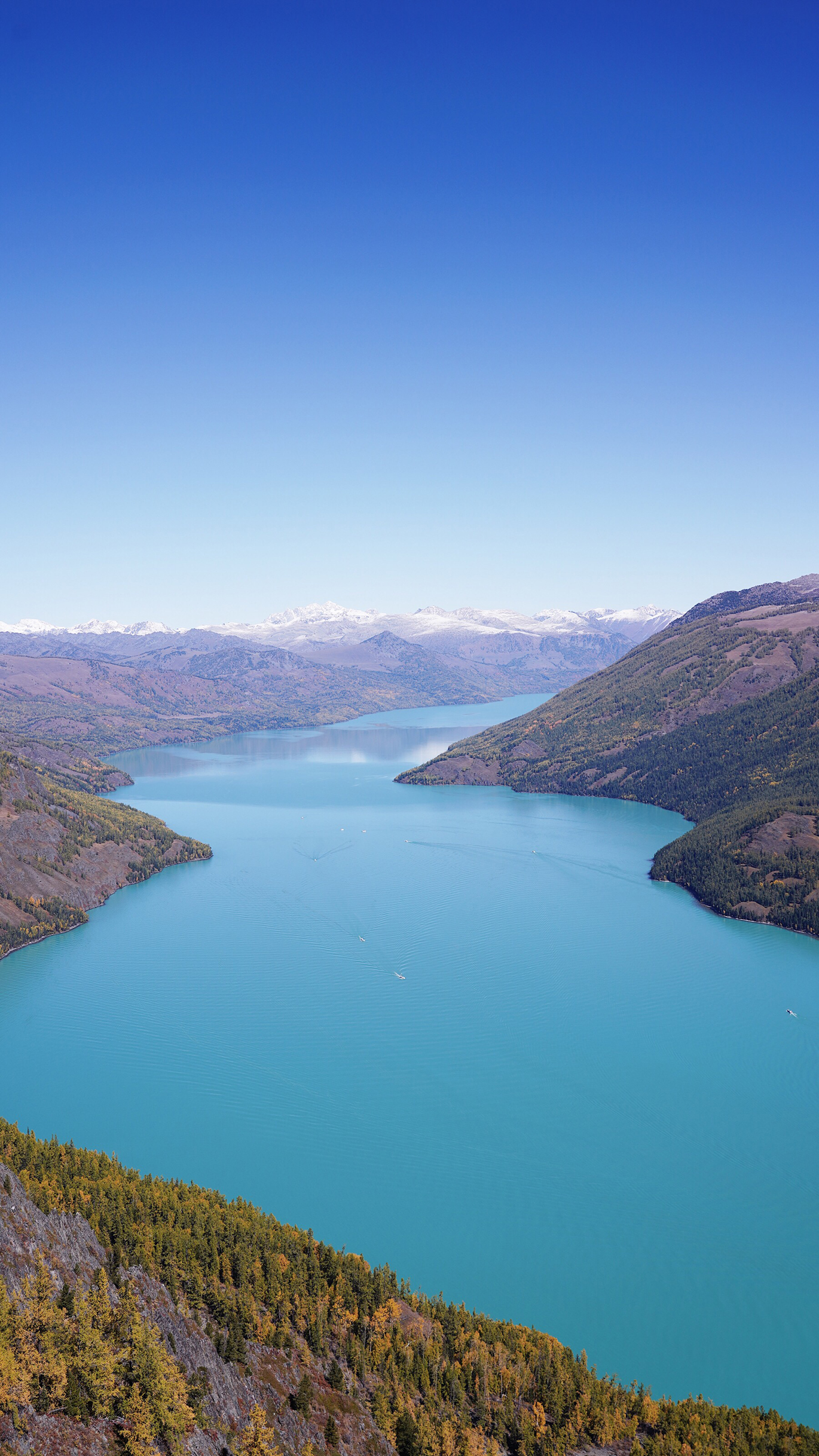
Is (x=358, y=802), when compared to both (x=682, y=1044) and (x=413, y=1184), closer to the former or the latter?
(x=682, y=1044)

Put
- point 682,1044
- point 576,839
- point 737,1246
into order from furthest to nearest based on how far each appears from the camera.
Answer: point 576,839
point 682,1044
point 737,1246

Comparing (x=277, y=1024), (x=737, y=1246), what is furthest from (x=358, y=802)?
(x=737, y=1246)

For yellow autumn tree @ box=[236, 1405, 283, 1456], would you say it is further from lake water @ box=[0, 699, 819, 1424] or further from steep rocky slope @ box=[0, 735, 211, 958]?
steep rocky slope @ box=[0, 735, 211, 958]

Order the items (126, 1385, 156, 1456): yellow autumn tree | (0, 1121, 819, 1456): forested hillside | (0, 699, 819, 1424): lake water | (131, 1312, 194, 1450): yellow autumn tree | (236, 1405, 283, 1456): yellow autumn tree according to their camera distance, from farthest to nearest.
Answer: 1. (0, 699, 819, 1424): lake water
2. (236, 1405, 283, 1456): yellow autumn tree
3. (0, 1121, 819, 1456): forested hillside
4. (131, 1312, 194, 1450): yellow autumn tree
5. (126, 1385, 156, 1456): yellow autumn tree

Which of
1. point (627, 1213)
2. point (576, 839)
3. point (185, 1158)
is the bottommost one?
point (185, 1158)

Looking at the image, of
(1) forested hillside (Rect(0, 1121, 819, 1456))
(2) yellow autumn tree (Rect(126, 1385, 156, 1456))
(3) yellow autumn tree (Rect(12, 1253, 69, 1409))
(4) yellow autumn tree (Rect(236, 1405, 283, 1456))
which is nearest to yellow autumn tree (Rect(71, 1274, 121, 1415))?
(1) forested hillside (Rect(0, 1121, 819, 1456))

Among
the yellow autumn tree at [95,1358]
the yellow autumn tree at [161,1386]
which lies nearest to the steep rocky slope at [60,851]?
the yellow autumn tree at [95,1358]

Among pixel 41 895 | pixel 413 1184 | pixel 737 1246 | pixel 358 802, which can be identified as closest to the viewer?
pixel 737 1246

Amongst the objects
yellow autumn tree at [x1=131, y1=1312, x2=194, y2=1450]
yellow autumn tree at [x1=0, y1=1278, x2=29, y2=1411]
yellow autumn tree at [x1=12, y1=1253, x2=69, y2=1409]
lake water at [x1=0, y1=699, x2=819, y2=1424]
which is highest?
yellow autumn tree at [x1=0, y1=1278, x2=29, y2=1411]
